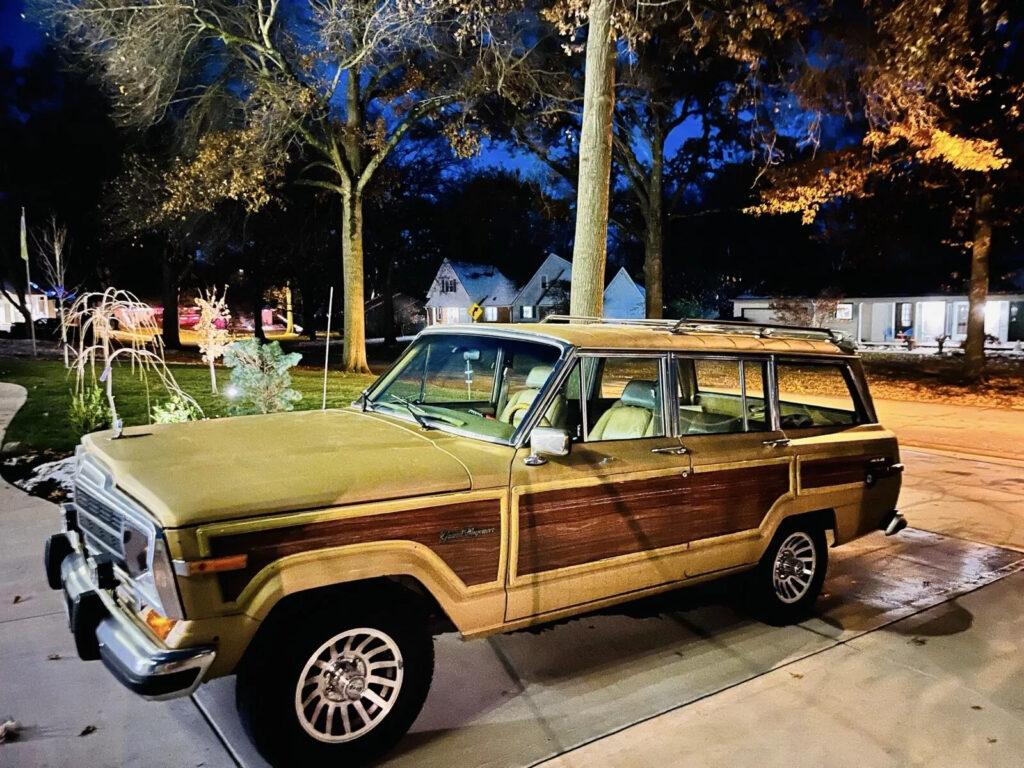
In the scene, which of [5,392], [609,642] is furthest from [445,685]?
[5,392]

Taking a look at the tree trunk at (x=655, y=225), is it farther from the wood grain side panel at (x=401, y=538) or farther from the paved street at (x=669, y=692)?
the wood grain side panel at (x=401, y=538)

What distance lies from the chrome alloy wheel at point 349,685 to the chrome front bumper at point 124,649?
47 centimetres

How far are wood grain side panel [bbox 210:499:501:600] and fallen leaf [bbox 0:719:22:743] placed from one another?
1501 mm

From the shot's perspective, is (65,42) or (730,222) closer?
(65,42)

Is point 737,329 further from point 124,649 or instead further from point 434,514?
point 124,649

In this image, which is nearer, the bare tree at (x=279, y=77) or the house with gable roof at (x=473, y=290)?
the bare tree at (x=279, y=77)

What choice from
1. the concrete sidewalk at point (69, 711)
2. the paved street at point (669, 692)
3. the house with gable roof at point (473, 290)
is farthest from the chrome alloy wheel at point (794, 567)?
the house with gable roof at point (473, 290)

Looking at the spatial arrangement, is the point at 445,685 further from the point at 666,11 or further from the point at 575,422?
the point at 666,11

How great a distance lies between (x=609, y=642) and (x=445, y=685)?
3.68ft

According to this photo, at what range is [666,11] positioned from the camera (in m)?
11.9

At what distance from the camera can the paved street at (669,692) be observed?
3.44 meters

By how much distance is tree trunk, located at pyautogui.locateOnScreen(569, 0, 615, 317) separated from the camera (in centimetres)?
916

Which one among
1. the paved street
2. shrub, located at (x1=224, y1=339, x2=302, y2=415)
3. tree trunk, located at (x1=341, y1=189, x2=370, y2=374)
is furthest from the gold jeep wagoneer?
tree trunk, located at (x1=341, y1=189, x2=370, y2=374)

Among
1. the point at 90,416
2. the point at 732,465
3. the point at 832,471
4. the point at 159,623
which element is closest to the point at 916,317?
the point at 832,471
